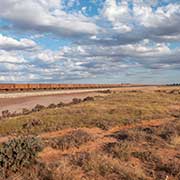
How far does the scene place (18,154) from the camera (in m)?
8.77

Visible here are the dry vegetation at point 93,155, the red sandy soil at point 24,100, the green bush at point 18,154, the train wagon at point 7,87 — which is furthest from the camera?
the train wagon at point 7,87

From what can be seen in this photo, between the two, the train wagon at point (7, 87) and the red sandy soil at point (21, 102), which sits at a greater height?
the train wagon at point (7, 87)

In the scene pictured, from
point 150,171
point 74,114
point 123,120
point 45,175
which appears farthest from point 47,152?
point 74,114

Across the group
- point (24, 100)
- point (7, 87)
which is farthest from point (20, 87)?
point (24, 100)

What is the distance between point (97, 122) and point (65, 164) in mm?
8161

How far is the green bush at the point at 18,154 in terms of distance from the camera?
845cm

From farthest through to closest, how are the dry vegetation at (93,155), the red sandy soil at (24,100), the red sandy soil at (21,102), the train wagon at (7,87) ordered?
the train wagon at (7,87) < the red sandy soil at (24,100) < the red sandy soil at (21,102) < the dry vegetation at (93,155)

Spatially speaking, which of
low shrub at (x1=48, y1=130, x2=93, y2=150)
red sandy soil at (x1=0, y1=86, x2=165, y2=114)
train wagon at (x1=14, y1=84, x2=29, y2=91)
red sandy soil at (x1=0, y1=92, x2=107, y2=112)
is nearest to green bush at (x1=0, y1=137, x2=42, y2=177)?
low shrub at (x1=48, y1=130, x2=93, y2=150)

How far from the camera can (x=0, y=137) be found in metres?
14.8

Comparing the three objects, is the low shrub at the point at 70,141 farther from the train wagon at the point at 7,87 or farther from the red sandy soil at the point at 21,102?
the train wagon at the point at 7,87

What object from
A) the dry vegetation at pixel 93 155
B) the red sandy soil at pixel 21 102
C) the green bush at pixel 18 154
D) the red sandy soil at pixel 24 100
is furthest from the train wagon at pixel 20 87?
the green bush at pixel 18 154

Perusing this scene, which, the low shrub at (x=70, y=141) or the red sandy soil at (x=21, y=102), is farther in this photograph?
the red sandy soil at (x=21, y=102)

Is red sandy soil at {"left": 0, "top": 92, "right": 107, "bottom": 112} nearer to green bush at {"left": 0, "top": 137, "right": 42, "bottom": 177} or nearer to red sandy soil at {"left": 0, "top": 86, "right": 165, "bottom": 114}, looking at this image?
red sandy soil at {"left": 0, "top": 86, "right": 165, "bottom": 114}

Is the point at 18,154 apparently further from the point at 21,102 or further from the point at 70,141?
the point at 21,102
